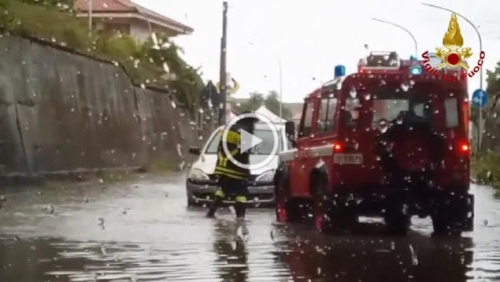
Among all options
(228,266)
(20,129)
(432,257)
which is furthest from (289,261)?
(20,129)

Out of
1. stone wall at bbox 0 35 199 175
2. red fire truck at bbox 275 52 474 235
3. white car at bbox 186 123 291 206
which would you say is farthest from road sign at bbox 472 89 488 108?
red fire truck at bbox 275 52 474 235

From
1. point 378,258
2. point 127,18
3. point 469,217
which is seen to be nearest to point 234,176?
point 469,217

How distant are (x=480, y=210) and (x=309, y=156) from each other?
18.3ft

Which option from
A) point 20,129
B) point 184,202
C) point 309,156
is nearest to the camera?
point 309,156

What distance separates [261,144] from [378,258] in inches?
379

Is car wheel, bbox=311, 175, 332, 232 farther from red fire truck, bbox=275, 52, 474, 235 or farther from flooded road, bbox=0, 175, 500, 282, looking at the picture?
flooded road, bbox=0, 175, 500, 282

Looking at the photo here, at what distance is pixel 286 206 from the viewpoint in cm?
1795

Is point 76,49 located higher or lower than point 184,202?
higher

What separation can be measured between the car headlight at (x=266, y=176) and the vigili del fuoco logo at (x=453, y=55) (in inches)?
139

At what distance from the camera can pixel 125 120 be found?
43562 mm

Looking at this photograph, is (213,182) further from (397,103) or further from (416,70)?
(416,70)

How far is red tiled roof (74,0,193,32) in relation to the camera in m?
67.3

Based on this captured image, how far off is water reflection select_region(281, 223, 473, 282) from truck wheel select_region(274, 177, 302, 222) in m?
2.70

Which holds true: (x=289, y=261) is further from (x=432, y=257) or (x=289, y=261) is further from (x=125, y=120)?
(x=125, y=120)
